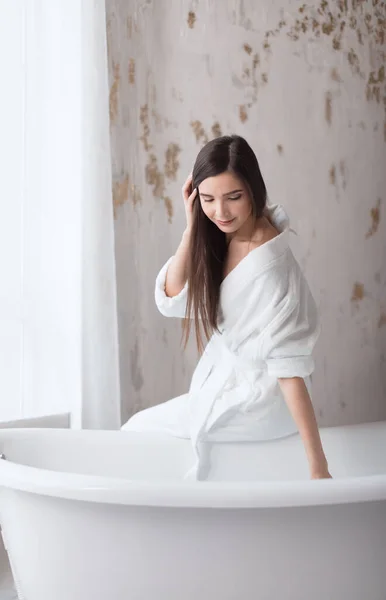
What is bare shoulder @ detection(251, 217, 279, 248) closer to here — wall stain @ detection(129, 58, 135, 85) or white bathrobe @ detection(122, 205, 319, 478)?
white bathrobe @ detection(122, 205, 319, 478)

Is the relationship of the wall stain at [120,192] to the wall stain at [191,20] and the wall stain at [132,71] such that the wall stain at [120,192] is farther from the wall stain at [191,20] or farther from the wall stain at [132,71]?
the wall stain at [191,20]

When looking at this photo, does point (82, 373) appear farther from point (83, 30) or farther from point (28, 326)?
point (83, 30)

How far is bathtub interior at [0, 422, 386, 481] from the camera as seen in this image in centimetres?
186

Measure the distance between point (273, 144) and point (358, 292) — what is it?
0.60 m

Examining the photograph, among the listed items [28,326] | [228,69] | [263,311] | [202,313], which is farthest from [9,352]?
[228,69]

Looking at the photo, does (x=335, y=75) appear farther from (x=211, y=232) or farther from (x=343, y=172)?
(x=211, y=232)

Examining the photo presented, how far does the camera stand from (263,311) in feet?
5.69

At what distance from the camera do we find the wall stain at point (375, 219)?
265 centimetres

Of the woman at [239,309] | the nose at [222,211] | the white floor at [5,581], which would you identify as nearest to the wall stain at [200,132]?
the woman at [239,309]

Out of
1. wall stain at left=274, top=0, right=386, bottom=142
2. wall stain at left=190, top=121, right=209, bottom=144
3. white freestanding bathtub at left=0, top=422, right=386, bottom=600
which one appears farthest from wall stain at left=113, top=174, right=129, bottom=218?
white freestanding bathtub at left=0, top=422, right=386, bottom=600

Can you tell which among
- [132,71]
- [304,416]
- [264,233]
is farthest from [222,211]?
[132,71]

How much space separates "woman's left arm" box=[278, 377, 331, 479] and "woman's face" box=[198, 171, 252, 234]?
0.38m

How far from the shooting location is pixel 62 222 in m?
2.21

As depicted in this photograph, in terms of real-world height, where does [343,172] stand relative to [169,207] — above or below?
above
